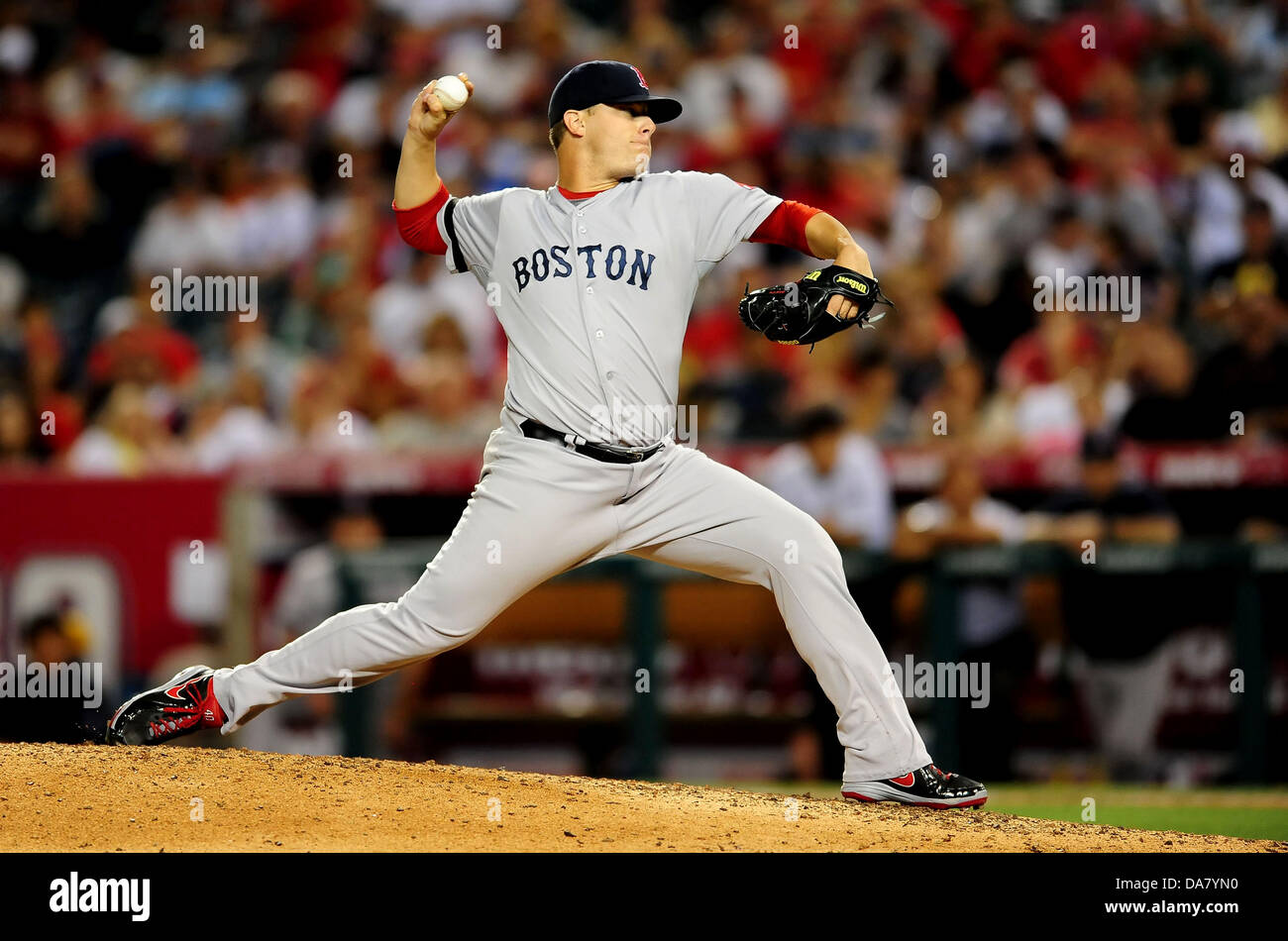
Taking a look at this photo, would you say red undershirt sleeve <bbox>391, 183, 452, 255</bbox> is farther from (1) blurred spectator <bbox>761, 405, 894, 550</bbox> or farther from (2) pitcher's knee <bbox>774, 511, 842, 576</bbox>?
(1) blurred spectator <bbox>761, 405, 894, 550</bbox>

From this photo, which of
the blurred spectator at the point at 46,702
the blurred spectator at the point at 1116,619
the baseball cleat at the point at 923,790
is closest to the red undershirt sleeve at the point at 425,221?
the baseball cleat at the point at 923,790

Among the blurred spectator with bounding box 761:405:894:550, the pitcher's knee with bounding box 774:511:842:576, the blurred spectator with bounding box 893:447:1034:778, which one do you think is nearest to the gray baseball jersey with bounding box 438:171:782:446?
the pitcher's knee with bounding box 774:511:842:576

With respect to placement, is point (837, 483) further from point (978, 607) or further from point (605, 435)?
point (605, 435)

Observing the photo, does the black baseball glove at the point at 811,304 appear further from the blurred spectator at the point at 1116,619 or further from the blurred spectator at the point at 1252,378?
the blurred spectator at the point at 1252,378

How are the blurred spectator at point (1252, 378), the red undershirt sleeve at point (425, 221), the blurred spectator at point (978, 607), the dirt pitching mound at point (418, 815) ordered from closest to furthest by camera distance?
the dirt pitching mound at point (418, 815) → the red undershirt sleeve at point (425, 221) → the blurred spectator at point (978, 607) → the blurred spectator at point (1252, 378)

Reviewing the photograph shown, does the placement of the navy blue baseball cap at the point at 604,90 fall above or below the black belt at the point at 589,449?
above
